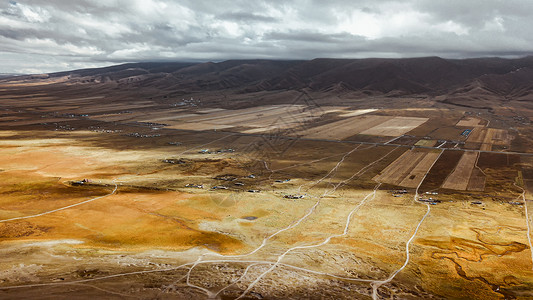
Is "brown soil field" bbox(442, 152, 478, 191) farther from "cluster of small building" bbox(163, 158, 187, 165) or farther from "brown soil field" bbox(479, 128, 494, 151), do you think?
"cluster of small building" bbox(163, 158, 187, 165)

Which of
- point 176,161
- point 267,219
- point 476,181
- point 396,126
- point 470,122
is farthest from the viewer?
point 470,122

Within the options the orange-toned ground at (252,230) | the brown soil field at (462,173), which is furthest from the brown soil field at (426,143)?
the orange-toned ground at (252,230)

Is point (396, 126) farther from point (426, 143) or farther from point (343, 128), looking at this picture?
point (426, 143)

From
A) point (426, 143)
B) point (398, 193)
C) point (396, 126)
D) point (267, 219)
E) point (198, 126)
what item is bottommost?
point (398, 193)

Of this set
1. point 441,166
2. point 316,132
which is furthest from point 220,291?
point 316,132

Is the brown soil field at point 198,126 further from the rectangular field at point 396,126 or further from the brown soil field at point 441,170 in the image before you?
the brown soil field at point 441,170

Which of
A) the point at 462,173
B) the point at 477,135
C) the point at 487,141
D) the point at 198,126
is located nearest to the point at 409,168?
the point at 462,173
